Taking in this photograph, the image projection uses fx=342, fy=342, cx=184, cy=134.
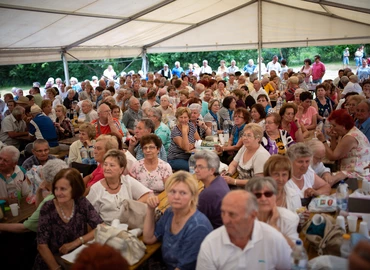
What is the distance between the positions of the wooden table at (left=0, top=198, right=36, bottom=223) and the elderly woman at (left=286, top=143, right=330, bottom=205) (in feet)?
7.68

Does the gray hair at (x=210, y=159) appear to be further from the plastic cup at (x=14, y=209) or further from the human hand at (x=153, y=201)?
the plastic cup at (x=14, y=209)

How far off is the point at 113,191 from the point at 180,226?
932mm

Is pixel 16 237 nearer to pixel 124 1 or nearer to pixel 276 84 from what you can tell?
pixel 124 1

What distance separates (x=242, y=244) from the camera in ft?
6.54

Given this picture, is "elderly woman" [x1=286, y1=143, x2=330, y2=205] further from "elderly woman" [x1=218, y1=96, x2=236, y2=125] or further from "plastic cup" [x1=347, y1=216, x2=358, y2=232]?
"elderly woman" [x1=218, y1=96, x2=236, y2=125]

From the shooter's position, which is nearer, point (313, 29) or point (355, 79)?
point (355, 79)

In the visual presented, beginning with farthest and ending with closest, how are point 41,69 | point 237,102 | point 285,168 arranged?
1. point 41,69
2. point 237,102
3. point 285,168

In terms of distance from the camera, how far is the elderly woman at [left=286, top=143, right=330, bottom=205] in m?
2.98

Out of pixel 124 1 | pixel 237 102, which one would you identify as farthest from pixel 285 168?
pixel 124 1

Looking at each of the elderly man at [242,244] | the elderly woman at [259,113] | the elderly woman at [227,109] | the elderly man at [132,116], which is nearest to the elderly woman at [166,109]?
the elderly man at [132,116]

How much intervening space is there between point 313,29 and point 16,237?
11.0m

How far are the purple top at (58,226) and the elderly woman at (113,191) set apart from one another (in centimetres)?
23

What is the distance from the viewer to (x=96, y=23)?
937 centimetres

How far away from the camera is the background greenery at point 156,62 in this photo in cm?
2069
